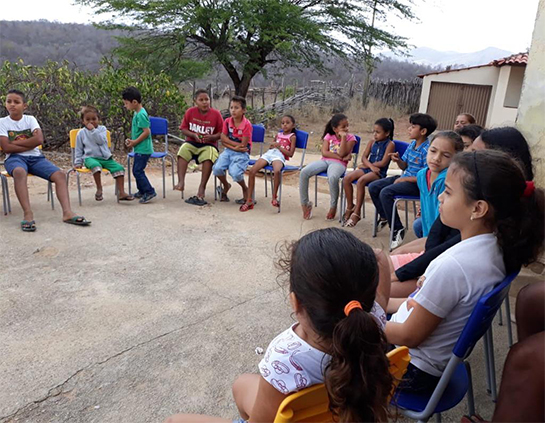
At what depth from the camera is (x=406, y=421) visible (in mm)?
1890

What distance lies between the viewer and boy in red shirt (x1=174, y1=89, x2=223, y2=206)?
17.3 feet

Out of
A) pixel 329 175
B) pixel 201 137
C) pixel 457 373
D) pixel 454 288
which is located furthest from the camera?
pixel 201 137

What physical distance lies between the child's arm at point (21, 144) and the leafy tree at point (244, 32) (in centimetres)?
846

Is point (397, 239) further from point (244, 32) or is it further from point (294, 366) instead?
point (244, 32)

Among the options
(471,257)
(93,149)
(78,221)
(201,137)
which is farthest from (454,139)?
(93,149)

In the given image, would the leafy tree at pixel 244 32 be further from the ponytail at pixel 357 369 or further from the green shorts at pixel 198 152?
the ponytail at pixel 357 369

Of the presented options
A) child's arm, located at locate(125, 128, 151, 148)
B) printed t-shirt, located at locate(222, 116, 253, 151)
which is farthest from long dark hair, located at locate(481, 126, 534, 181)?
child's arm, located at locate(125, 128, 151, 148)

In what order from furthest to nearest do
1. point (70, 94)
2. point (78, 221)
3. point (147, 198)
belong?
1. point (70, 94)
2. point (147, 198)
3. point (78, 221)

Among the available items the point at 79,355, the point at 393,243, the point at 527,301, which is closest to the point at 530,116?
the point at 393,243

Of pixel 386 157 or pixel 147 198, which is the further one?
pixel 147 198

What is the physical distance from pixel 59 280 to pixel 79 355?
39.8 inches

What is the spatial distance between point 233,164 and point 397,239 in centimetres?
216

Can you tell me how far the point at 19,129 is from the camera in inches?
171

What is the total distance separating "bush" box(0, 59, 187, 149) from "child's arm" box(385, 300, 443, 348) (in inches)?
273
